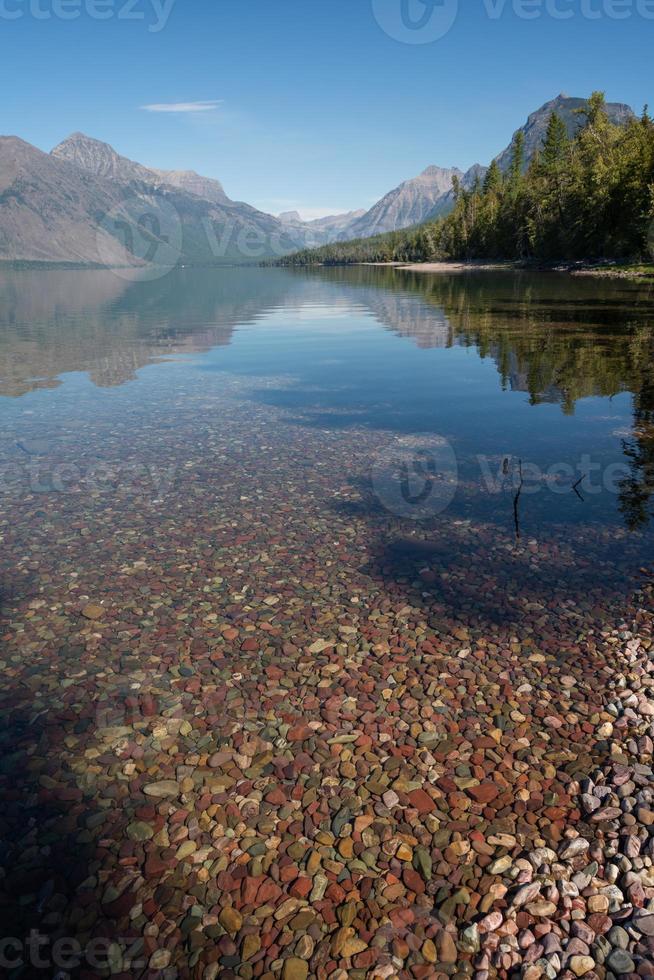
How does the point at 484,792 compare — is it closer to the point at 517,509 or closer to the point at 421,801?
the point at 421,801

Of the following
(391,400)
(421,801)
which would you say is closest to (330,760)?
(421,801)

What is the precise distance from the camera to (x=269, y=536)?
1585cm

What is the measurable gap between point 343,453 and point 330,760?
49.9 ft

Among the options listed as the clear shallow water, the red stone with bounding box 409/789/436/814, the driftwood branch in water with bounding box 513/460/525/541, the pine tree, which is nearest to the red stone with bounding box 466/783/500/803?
the red stone with bounding box 409/789/436/814

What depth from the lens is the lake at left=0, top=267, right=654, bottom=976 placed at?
718 centimetres

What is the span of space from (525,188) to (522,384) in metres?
174

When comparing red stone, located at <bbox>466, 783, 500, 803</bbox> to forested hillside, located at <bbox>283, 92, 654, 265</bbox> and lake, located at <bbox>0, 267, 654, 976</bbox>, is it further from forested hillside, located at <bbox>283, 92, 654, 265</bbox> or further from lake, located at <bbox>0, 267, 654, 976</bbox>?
forested hillside, located at <bbox>283, 92, 654, 265</bbox>

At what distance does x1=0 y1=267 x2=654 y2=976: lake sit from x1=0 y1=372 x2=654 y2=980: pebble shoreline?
0.04 meters

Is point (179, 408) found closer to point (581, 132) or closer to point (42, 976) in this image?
point (42, 976)

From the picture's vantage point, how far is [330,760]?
8711 mm

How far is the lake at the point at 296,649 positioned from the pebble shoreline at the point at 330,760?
4 cm

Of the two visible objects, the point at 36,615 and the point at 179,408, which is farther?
the point at 179,408

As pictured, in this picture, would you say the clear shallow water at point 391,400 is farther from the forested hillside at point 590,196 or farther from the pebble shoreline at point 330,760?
the forested hillside at point 590,196

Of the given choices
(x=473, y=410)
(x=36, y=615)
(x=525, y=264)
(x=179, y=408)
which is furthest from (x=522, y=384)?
(x=525, y=264)
